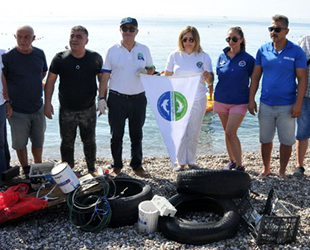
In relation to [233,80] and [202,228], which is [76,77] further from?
[202,228]

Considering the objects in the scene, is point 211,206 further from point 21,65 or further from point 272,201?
point 21,65

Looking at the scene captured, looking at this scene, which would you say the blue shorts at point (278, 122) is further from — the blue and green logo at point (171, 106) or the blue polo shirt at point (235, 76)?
the blue and green logo at point (171, 106)

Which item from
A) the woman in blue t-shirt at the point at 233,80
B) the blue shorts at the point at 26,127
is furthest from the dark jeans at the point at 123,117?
the woman in blue t-shirt at the point at 233,80

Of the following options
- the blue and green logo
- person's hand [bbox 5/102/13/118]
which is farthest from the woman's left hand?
person's hand [bbox 5/102/13/118]

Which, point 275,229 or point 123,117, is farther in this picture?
point 123,117

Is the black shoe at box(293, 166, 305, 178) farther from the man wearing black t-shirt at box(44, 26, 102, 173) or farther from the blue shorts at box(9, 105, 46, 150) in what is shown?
the blue shorts at box(9, 105, 46, 150)

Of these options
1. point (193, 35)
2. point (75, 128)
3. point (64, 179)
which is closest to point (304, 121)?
point (193, 35)

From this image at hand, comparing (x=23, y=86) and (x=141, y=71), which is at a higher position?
(x=141, y=71)

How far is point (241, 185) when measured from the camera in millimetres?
5246

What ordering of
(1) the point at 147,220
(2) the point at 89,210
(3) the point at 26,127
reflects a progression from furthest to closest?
(3) the point at 26,127 < (2) the point at 89,210 < (1) the point at 147,220

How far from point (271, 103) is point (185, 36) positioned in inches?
69.1

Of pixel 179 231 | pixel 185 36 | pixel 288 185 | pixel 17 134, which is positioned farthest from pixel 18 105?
pixel 288 185

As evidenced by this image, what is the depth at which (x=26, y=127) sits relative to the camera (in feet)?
20.8

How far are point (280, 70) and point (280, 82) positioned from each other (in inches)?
7.3
